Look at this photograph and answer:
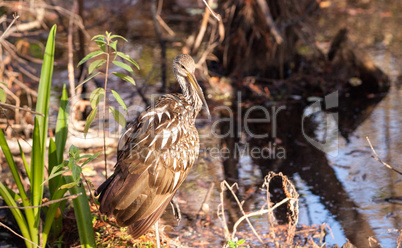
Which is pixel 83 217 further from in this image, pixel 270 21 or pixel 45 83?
pixel 270 21

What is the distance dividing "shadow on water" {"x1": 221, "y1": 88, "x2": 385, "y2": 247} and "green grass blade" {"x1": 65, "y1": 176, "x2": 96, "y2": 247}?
161 cm

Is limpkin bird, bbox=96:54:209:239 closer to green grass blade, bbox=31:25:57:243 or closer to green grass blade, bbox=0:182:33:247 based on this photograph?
green grass blade, bbox=31:25:57:243

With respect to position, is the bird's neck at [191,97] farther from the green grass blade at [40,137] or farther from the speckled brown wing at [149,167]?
the green grass blade at [40,137]

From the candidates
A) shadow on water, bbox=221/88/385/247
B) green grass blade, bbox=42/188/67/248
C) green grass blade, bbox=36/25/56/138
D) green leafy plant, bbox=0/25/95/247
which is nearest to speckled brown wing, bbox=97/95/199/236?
green leafy plant, bbox=0/25/95/247

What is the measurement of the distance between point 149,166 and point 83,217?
624mm

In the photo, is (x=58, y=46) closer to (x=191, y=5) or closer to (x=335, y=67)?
(x=191, y=5)

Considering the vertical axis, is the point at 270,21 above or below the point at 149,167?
above

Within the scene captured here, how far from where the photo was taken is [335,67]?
815 cm

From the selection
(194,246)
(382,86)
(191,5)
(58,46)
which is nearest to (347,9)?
(191,5)

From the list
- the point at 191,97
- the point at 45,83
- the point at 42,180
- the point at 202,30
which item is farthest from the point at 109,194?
the point at 202,30

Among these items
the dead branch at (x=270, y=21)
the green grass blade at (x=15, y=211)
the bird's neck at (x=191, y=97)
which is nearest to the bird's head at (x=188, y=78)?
the bird's neck at (x=191, y=97)

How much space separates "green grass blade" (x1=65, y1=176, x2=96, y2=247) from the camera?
12.1 ft

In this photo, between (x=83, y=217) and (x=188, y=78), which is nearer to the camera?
(x=83, y=217)

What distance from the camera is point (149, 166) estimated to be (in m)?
3.63
